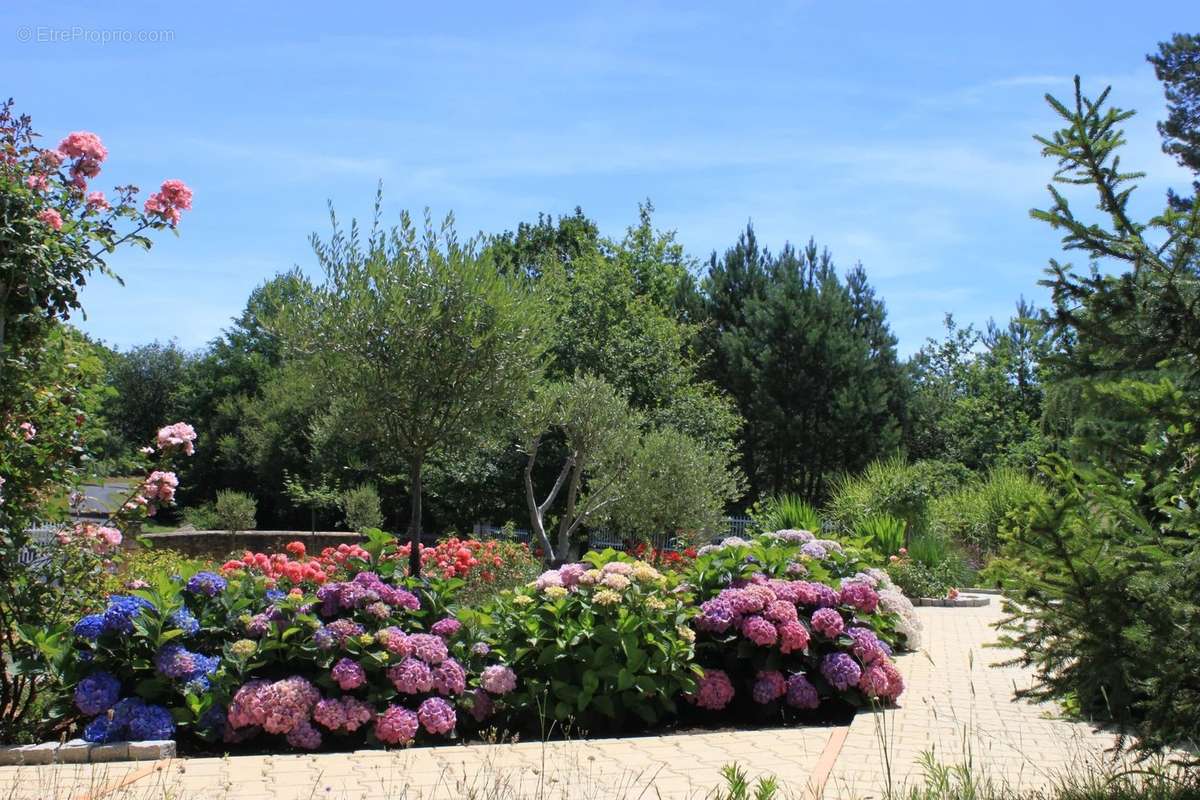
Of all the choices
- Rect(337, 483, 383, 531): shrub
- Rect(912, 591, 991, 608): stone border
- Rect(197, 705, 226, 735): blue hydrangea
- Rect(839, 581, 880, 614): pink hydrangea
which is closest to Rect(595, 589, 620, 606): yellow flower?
Rect(839, 581, 880, 614): pink hydrangea

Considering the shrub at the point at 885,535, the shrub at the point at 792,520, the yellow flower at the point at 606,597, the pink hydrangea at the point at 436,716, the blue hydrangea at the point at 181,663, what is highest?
the shrub at the point at 792,520

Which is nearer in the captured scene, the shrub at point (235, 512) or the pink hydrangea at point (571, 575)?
the pink hydrangea at point (571, 575)

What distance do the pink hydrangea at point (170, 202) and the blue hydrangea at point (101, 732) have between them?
293cm

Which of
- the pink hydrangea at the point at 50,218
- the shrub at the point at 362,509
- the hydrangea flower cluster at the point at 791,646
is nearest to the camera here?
the pink hydrangea at the point at 50,218

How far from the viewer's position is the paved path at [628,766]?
14.0ft

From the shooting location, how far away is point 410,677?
5531mm

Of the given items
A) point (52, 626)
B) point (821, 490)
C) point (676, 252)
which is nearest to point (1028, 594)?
point (52, 626)

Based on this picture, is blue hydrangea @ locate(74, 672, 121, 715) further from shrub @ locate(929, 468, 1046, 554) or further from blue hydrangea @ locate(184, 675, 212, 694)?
shrub @ locate(929, 468, 1046, 554)

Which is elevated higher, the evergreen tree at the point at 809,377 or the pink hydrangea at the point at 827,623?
the evergreen tree at the point at 809,377

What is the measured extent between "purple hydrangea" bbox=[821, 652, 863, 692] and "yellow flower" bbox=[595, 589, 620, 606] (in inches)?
62.0

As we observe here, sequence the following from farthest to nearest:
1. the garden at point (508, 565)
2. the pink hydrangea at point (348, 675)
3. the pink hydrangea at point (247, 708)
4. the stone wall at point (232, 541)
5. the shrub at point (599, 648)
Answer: the stone wall at point (232, 541)
the shrub at point (599, 648)
the pink hydrangea at point (348, 675)
the pink hydrangea at point (247, 708)
the garden at point (508, 565)

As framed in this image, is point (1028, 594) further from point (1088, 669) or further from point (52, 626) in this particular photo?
point (52, 626)

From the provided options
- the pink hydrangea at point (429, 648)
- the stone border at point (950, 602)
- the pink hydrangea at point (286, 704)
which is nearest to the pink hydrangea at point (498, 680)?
the pink hydrangea at point (429, 648)

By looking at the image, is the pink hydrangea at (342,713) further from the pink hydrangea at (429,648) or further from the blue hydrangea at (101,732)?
the blue hydrangea at (101,732)
